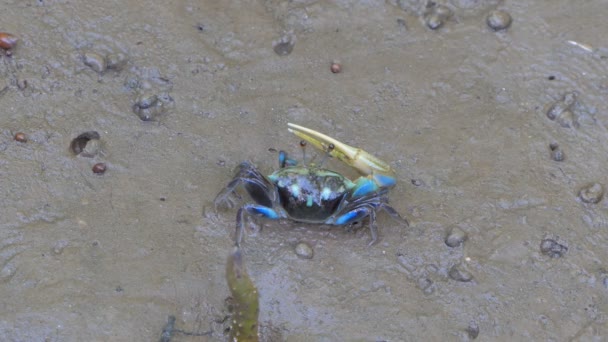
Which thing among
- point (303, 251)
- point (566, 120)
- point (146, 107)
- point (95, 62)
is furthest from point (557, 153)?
point (95, 62)

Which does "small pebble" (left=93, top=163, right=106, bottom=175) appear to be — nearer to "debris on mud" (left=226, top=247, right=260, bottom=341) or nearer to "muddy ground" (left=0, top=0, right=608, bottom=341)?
"muddy ground" (left=0, top=0, right=608, bottom=341)

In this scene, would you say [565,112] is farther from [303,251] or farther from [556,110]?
[303,251]

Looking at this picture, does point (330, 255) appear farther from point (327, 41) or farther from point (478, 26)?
point (478, 26)

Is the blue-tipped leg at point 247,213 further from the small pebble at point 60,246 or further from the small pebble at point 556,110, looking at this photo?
the small pebble at point 556,110

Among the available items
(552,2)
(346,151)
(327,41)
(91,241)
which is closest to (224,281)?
(91,241)

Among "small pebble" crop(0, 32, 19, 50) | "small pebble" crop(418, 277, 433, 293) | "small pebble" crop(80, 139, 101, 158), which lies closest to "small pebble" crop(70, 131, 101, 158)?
"small pebble" crop(80, 139, 101, 158)

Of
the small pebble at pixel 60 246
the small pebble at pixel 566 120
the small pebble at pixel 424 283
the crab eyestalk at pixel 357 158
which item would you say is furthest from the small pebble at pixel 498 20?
the small pebble at pixel 60 246
